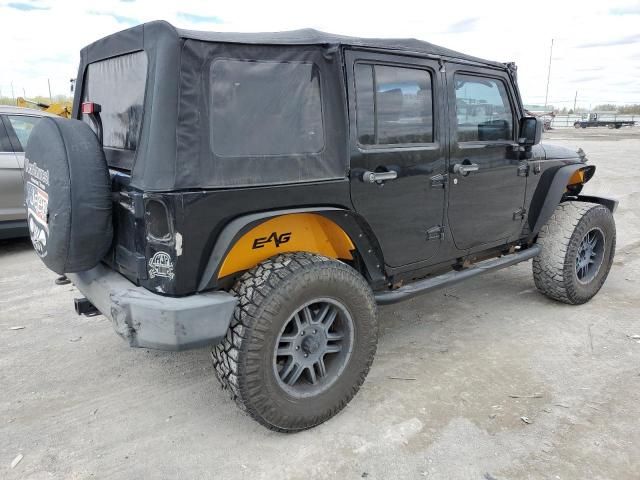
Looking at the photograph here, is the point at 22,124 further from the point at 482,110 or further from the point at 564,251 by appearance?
the point at 564,251

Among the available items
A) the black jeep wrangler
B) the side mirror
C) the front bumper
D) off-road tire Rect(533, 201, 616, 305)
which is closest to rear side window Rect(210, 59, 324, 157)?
the black jeep wrangler

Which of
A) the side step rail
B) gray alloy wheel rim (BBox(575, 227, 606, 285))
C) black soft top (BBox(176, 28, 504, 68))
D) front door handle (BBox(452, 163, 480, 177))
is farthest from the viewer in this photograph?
gray alloy wheel rim (BBox(575, 227, 606, 285))

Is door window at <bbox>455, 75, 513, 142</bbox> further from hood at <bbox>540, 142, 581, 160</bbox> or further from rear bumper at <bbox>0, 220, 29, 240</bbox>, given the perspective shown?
rear bumper at <bbox>0, 220, 29, 240</bbox>

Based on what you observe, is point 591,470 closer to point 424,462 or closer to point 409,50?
point 424,462

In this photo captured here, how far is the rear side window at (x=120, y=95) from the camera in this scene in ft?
8.34

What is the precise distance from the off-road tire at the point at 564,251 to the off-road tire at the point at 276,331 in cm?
223

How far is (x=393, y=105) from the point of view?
3.08 m

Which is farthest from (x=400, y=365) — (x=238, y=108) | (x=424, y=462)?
(x=238, y=108)

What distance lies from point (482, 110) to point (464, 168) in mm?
592

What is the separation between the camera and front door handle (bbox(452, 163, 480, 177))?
3375 millimetres

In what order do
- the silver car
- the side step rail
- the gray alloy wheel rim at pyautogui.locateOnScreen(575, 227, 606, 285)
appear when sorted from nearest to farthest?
1. the side step rail
2. the gray alloy wheel rim at pyautogui.locateOnScreen(575, 227, 606, 285)
3. the silver car

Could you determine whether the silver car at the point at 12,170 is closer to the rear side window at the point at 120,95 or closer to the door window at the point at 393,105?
the rear side window at the point at 120,95

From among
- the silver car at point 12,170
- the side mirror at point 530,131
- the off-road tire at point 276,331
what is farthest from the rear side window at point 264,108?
the silver car at point 12,170

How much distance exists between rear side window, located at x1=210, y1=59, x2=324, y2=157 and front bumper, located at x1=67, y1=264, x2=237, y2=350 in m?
0.70
